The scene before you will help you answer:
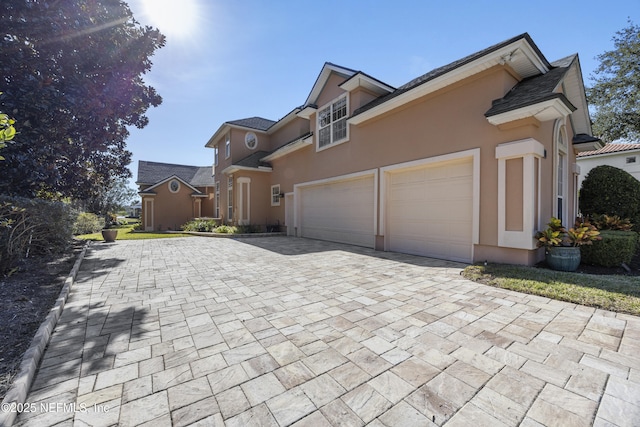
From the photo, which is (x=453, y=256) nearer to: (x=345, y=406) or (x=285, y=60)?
(x=345, y=406)

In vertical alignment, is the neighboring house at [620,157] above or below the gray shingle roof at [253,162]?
above

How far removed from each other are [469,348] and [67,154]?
11212 mm

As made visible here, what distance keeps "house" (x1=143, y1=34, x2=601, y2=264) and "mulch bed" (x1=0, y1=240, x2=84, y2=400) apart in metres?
7.72

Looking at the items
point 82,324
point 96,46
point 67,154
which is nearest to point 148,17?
point 96,46

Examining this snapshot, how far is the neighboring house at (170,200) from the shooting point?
70.0 feet

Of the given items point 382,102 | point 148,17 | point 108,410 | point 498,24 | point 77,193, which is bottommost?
point 108,410

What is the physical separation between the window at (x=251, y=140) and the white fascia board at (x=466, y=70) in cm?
1080

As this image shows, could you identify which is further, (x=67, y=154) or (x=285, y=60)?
(x=285, y=60)

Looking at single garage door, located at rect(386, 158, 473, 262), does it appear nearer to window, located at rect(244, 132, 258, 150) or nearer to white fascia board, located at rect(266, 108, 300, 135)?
white fascia board, located at rect(266, 108, 300, 135)

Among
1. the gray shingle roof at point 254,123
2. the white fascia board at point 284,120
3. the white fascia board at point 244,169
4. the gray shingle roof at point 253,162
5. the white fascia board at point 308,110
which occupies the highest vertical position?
the gray shingle roof at point 254,123

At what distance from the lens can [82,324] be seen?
3227mm

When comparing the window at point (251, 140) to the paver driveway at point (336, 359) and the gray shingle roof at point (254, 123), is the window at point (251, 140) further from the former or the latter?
the paver driveway at point (336, 359)

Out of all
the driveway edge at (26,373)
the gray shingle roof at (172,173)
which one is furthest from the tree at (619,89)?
the gray shingle roof at (172,173)

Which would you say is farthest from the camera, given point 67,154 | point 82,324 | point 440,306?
point 67,154
